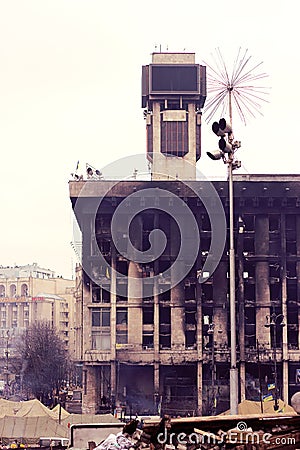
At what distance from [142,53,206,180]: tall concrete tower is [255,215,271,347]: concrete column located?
39.1 ft

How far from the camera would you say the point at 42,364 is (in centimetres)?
9869

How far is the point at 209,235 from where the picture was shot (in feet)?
259

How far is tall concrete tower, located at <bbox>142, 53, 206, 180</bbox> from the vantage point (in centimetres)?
8719

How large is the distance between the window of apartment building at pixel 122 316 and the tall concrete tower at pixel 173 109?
55.5ft

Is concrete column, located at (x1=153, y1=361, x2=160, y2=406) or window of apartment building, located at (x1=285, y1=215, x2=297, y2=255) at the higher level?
window of apartment building, located at (x1=285, y1=215, x2=297, y2=255)

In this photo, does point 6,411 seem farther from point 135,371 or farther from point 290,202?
point 290,202

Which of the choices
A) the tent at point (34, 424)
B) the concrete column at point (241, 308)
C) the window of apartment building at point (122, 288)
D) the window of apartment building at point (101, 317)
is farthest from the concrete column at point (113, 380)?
the tent at point (34, 424)

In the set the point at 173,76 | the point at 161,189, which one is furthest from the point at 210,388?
the point at 173,76

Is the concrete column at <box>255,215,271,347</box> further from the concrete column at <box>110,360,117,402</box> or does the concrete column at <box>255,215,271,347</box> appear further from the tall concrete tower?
the concrete column at <box>110,360,117,402</box>

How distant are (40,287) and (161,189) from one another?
7613cm

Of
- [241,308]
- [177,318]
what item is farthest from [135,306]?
[241,308]

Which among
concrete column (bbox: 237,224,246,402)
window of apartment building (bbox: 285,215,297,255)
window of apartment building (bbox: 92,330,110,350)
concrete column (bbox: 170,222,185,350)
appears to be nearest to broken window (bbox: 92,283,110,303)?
window of apartment building (bbox: 92,330,110,350)

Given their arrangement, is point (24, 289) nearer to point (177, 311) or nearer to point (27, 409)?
point (177, 311)

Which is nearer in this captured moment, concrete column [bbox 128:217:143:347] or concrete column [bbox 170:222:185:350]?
concrete column [bbox 170:222:185:350]
